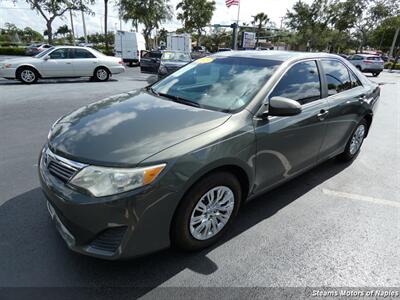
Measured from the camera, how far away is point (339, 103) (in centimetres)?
348

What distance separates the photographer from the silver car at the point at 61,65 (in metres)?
10.7

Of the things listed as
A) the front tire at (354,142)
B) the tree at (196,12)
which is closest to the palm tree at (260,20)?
the tree at (196,12)

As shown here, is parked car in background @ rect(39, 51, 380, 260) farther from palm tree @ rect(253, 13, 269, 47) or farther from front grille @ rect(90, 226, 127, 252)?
palm tree @ rect(253, 13, 269, 47)

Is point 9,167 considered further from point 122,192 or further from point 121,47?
point 121,47

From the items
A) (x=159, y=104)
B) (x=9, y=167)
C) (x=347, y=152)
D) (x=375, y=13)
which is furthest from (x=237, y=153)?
(x=375, y=13)

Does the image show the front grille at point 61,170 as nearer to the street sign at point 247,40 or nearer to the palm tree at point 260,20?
the street sign at point 247,40

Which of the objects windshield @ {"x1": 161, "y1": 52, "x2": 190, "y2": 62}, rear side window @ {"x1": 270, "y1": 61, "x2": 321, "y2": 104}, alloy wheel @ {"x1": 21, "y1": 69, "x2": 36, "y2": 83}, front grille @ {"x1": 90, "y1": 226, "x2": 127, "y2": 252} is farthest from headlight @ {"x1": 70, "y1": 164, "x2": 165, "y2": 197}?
windshield @ {"x1": 161, "y1": 52, "x2": 190, "y2": 62}

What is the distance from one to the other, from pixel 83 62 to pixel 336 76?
10702 mm

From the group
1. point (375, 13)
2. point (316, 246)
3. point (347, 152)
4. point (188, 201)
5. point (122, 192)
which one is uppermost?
point (375, 13)

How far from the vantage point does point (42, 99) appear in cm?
802

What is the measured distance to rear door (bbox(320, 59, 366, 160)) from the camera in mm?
3428

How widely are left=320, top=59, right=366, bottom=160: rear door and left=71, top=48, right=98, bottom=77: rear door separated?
34.7 feet

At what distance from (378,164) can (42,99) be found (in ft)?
27.0

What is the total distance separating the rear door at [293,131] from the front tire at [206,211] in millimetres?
364
